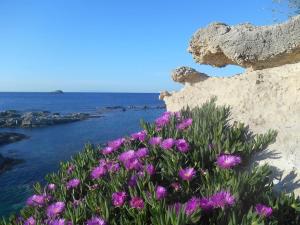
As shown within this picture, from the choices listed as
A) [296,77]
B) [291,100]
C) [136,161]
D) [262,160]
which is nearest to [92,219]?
[136,161]

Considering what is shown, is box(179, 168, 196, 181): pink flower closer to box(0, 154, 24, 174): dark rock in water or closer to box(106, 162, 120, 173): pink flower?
box(106, 162, 120, 173): pink flower

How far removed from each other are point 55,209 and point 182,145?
1336 mm

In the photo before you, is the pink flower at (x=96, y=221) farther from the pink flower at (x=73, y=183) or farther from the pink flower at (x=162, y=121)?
the pink flower at (x=162, y=121)

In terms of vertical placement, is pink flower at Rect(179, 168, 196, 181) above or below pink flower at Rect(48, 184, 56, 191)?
above

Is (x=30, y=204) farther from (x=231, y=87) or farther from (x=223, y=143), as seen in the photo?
(x=231, y=87)

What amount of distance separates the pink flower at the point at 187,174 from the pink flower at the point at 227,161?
28cm

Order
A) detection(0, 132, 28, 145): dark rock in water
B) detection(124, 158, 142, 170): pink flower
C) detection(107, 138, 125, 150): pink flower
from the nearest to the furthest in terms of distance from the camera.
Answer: detection(124, 158, 142, 170): pink flower < detection(107, 138, 125, 150): pink flower < detection(0, 132, 28, 145): dark rock in water

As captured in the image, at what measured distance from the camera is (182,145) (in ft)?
13.0

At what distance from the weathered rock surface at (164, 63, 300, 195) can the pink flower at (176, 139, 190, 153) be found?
0.76 metres

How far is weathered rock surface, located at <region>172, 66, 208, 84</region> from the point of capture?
631 centimetres

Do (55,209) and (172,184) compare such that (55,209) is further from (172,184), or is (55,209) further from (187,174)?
(187,174)

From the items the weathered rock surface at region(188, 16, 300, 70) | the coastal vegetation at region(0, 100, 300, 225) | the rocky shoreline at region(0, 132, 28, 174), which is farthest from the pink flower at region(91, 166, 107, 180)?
the rocky shoreline at region(0, 132, 28, 174)

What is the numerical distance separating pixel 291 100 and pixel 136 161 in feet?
8.05

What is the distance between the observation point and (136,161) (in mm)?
3775
